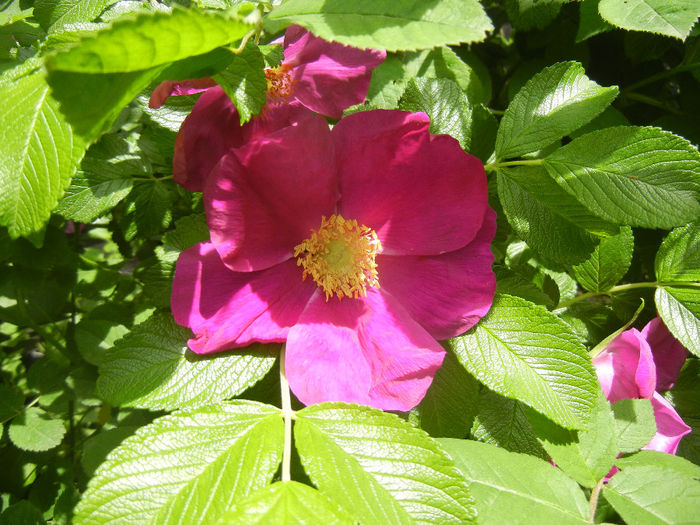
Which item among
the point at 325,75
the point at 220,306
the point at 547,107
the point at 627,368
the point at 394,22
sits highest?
the point at 394,22

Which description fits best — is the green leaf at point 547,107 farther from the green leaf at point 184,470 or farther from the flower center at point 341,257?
the green leaf at point 184,470

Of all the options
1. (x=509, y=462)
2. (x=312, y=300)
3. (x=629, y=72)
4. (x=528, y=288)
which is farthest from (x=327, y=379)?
(x=629, y=72)

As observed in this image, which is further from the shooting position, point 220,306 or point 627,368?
point 627,368

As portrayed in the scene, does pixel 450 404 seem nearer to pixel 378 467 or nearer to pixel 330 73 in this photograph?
pixel 378 467

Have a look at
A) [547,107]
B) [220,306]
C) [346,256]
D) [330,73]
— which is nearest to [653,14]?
[547,107]

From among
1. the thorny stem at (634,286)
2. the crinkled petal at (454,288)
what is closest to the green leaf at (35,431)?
the crinkled petal at (454,288)

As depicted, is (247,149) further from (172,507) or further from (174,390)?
(172,507)

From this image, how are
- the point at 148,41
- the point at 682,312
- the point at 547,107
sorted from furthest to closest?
the point at 682,312, the point at 547,107, the point at 148,41

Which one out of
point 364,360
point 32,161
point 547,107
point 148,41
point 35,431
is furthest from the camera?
point 35,431

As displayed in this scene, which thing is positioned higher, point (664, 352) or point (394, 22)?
point (394, 22)
